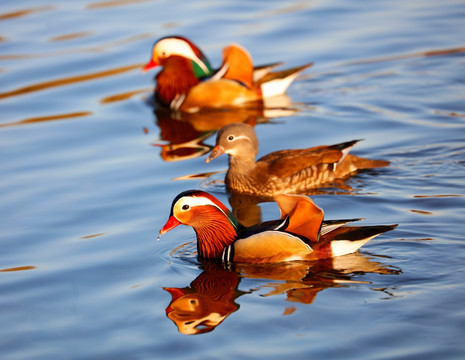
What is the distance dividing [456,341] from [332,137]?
205 inches

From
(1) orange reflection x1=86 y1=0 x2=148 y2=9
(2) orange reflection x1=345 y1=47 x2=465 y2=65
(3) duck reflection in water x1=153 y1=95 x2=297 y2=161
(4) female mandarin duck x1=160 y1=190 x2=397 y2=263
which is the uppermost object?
(1) orange reflection x1=86 y1=0 x2=148 y2=9

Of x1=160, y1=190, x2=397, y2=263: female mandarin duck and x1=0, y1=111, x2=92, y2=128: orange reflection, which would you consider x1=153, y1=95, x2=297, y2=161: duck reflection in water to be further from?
x1=160, y1=190, x2=397, y2=263: female mandarin duck

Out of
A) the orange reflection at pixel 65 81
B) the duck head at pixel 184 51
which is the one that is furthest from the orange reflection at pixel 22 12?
the duck head at pixel 184 51

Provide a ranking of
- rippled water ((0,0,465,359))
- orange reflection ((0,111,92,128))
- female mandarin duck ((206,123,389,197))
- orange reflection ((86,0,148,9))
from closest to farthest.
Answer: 1. rippled water ((0,0,465,359))
2. female mandarin duck ((206,123,389,197))
3. orange reflection ((0,111,92,128))
4. orange reflection ((86,0,148,9))

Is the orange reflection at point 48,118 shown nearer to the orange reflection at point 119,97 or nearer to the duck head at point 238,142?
the orange reflection at point 119,97

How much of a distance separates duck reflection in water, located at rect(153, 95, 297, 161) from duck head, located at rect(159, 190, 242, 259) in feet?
9.82

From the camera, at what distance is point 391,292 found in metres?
6.76

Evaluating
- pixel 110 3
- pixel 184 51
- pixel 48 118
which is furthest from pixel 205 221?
pixel 110 3

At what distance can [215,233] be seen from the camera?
775cm

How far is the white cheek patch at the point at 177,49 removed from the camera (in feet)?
43.9

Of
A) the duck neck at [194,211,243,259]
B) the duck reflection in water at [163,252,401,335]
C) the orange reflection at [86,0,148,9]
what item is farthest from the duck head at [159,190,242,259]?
the orange reflection at [86,0,148,9]

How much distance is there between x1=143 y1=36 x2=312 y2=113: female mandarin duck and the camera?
12953mm

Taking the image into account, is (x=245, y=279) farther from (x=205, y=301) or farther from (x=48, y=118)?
(x=48, y=118)

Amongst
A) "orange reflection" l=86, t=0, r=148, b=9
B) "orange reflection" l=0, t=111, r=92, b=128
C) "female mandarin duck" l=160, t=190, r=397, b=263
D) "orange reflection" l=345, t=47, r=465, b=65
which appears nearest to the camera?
"female mandarin duck" l=160, t=190, r=397, b=263
